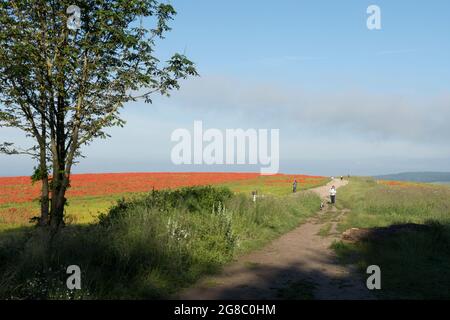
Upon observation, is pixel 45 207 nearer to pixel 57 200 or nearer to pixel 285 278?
pixel 57 200

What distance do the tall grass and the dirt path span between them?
515 millimetres

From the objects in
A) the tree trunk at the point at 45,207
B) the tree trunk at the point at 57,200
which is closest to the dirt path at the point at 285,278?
the tree trunk at the point at 57,200

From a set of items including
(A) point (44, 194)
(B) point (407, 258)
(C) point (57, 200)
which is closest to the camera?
(B) point (407, 258)

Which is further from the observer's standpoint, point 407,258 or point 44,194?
point 44,194

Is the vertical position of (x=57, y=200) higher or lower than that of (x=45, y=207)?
higher

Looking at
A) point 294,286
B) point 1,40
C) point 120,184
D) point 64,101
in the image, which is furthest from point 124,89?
point 120,184

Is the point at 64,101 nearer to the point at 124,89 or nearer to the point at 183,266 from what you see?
the point at 124,89

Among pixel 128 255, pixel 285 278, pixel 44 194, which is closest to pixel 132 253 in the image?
pixel 128 255

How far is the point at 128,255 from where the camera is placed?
8562 mm

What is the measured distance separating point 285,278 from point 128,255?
3.55 metres

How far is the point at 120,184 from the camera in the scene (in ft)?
173

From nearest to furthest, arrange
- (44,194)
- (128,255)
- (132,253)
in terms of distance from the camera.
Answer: (128,255) < (132,253) < (44,194)

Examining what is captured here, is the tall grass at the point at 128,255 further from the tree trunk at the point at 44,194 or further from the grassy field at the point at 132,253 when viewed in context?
the tree trunk at the point at 44,194

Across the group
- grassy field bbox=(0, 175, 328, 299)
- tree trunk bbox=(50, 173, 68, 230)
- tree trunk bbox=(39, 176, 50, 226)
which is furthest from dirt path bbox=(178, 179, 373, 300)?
tree trunk bbox=(39, 176, 50, 226)
